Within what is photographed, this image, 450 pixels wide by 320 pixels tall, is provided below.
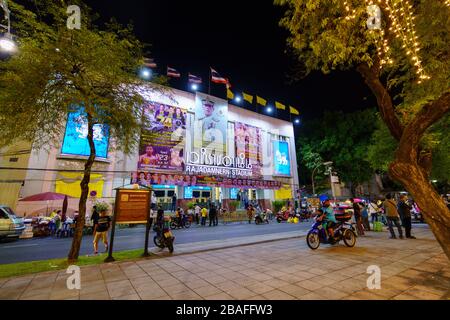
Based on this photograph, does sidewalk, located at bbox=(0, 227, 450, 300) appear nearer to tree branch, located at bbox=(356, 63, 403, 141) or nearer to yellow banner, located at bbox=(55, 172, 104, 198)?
tree branch, located at bbox=(356, 63, 403, 141)

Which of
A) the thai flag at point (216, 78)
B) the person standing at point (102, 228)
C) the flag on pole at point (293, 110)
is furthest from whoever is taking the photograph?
the flag on pole at point (293, 110)

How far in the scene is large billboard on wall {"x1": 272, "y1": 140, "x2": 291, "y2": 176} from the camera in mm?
33500

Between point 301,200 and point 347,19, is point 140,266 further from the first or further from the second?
point 301,200

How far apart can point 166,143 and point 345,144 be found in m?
26.8

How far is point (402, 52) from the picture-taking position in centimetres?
608

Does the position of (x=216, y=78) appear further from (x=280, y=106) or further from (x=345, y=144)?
(x=345, y=144)

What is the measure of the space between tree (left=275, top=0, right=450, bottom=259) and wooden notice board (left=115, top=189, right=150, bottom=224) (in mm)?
7192

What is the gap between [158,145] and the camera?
24.0 meters

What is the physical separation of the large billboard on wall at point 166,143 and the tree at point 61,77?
51.2 feet

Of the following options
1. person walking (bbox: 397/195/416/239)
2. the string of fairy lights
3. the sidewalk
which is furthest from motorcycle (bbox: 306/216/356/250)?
the string of fairy lights

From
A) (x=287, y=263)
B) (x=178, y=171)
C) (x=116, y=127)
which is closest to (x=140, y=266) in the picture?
(x=287, y=263)

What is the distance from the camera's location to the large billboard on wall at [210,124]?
27.7m

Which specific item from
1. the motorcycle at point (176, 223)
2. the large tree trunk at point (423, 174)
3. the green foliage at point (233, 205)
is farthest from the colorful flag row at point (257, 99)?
the large tree trunk at point (423, 174)

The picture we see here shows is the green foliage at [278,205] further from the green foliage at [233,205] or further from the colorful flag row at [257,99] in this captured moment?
the colorful flag row at [257,99]
